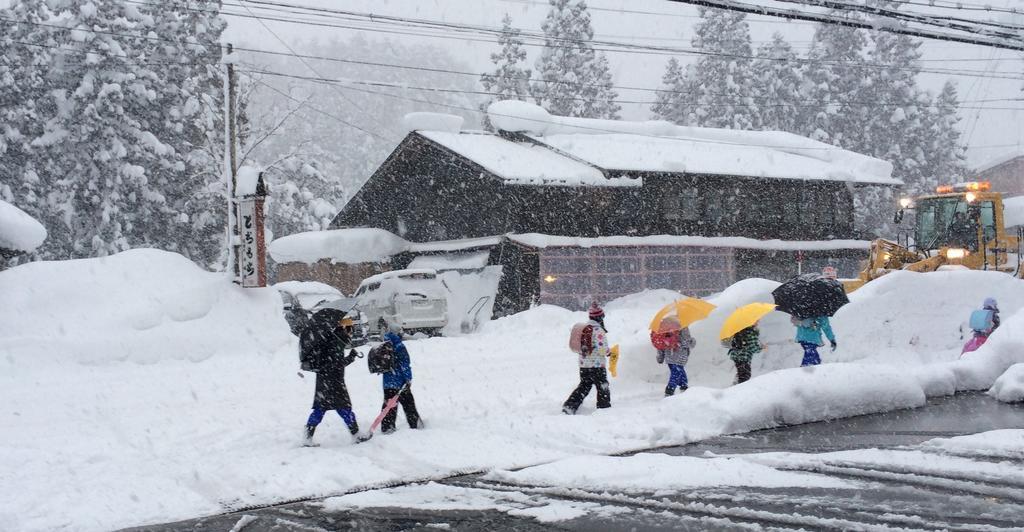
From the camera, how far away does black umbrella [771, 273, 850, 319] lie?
1146 centimetres

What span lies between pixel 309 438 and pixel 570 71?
146ft

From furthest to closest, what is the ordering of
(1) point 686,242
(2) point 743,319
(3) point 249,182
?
(1) point 686,242, (3) point 249,182, (2) point 743,319

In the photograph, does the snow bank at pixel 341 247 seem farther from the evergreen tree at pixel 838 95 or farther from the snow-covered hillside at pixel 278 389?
the evergreen tree at pixel 838 95

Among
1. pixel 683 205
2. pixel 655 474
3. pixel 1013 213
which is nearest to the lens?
pixel 655 474

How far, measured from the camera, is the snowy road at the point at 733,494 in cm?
562

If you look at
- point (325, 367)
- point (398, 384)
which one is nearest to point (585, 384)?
point (398, 384)

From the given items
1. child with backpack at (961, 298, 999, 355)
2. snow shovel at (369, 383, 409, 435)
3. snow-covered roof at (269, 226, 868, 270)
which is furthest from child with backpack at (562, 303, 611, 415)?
snow-covered roof at (269, 226, 868, 270)

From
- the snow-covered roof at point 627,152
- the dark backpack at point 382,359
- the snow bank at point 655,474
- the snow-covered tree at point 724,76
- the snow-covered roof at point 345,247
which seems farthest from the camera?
the snow-covered tree at point 724,76

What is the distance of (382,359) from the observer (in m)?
9.12

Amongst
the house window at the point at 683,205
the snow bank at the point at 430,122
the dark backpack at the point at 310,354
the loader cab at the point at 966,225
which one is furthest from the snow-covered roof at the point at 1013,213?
Result: the dark backpack at the point at 310,354

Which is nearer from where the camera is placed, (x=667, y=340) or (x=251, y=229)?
(x=667, y=340)

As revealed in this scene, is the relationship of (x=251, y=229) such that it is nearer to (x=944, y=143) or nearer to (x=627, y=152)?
(x=627, y=152)

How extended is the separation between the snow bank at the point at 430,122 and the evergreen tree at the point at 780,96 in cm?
2617

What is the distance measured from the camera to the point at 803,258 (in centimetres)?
3250
